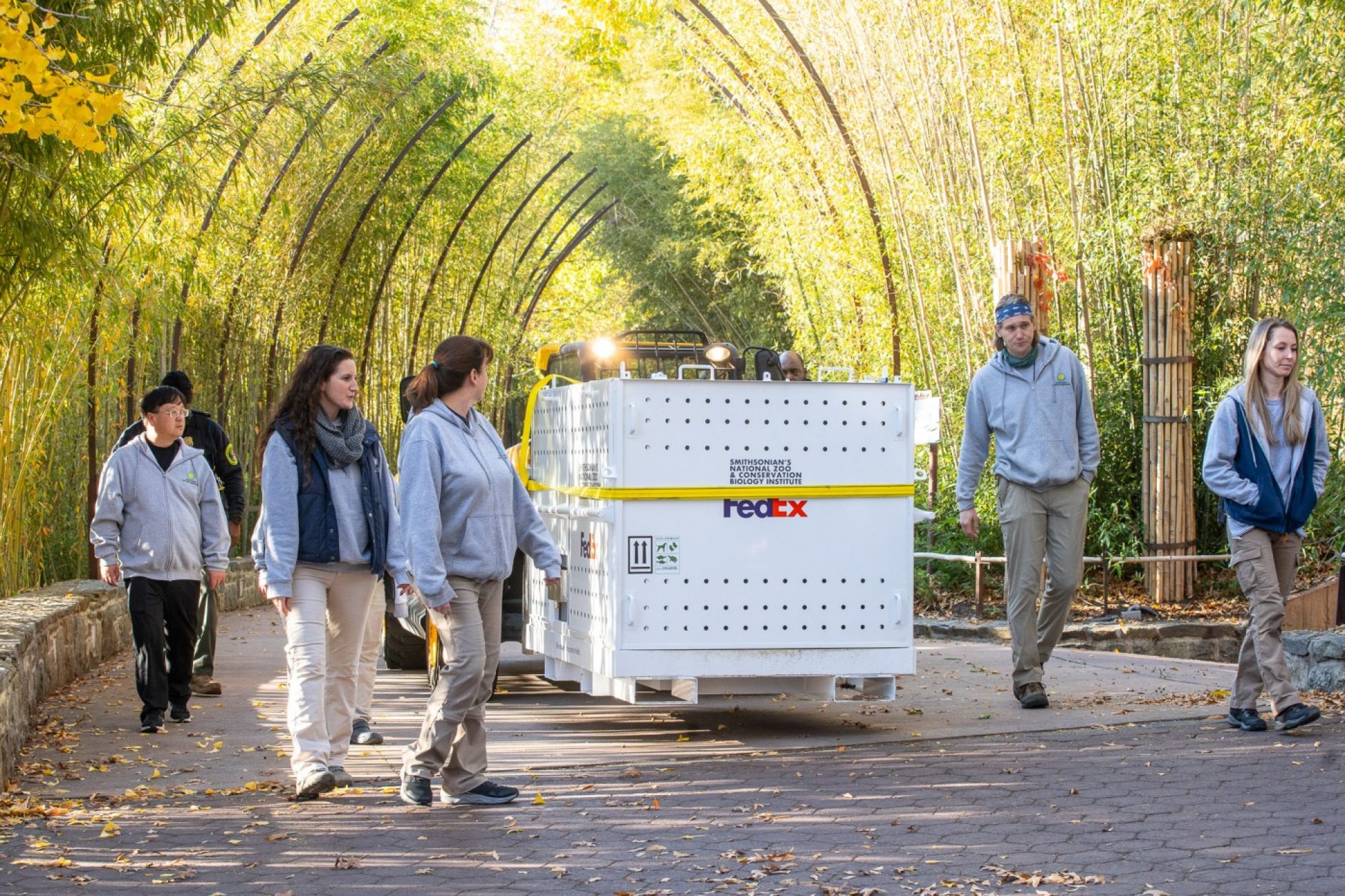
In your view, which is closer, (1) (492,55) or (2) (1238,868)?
(2) (1238,868)

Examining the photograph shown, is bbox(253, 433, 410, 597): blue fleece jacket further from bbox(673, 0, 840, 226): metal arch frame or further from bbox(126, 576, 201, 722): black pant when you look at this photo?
bbox(673, 0, 840, 226): metal arch frame

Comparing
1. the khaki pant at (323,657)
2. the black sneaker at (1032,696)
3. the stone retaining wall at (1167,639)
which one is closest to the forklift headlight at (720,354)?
the black sneaker at (1032,696)

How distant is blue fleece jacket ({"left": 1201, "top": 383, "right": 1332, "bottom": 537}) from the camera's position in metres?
6.78

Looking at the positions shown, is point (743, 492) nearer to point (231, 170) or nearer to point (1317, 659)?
point (1317, 659)

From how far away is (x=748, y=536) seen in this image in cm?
698

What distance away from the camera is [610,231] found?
31219mm

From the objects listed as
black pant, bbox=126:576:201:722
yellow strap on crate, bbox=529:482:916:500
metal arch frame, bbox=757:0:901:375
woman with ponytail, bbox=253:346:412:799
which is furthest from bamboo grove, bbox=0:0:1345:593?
yellow strap on crate, bbox=529:482:916:500

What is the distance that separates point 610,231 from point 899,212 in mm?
18805

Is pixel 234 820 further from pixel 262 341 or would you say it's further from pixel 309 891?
pixel 262 341

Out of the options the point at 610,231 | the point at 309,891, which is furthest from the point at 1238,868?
the point at 610,231

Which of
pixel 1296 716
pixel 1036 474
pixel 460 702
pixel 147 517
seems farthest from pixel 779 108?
pixel 460 702

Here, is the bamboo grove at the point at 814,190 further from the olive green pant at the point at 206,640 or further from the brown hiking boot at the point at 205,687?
the brown hiking boot at the point at 205,687

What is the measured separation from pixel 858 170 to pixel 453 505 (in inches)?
294

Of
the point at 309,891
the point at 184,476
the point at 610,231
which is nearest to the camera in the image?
the point at 309,891
